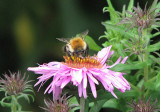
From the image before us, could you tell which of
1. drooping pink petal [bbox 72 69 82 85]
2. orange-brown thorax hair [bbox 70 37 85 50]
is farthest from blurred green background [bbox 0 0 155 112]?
drooping pink petal [bbox 72 69 82 85]

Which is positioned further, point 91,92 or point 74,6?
point 74,6

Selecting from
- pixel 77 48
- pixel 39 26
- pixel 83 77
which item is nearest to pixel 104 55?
pixel 77 48

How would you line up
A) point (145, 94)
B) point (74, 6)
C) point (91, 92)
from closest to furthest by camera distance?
point (91, 92) < point (145, 94) < point (74, 6)

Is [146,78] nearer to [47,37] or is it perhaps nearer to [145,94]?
[145,94]

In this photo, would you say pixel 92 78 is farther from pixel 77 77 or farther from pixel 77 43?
pixel 77 43

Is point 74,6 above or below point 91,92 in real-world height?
above

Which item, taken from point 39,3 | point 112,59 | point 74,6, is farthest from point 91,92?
point 39,3

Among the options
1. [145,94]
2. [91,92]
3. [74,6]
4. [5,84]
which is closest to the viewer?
[91,92]

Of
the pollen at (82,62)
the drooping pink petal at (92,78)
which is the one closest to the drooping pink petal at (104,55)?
the pollen at (82,62)
